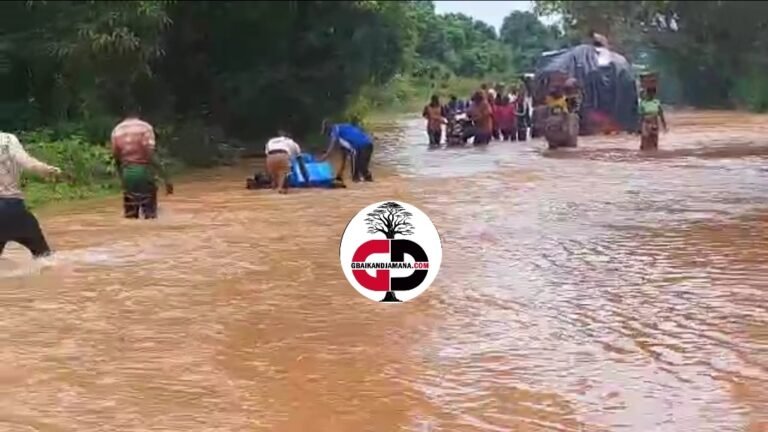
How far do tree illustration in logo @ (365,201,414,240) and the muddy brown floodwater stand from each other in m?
0.80

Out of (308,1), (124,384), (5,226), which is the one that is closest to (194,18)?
(308,1)

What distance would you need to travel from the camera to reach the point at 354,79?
84.2 feet

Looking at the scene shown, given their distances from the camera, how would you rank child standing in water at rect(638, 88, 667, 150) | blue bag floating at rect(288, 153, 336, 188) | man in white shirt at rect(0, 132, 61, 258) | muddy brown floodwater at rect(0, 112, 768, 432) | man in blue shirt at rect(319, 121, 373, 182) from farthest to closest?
child standing in water at rect(638, 88, 667, 150) < man in blue shirt at rect(319, 121, 373, 182) < blue bag floating at rect(288, 153, 336, 188) < man in white shirt at rect(0, 132, 61, 258) < muddy brown floodwater at rect(0, 112, 768, 432)

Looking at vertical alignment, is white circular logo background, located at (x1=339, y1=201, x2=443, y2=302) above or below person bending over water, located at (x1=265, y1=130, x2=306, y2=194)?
above

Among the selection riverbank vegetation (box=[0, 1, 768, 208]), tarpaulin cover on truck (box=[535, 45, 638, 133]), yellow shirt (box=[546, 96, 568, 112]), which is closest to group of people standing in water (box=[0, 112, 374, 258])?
riverbank vegetation (box=[0, 1, 768, 208])

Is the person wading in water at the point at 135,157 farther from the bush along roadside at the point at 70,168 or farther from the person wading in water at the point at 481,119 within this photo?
the person wading in water at the point at 481,119

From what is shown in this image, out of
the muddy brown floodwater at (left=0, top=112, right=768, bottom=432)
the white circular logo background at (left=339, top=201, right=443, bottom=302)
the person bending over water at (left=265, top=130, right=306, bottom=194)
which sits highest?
the white circular logo background at (left=339, top=201, right=443, bottom=302)

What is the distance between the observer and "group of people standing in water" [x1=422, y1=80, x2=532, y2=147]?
2581cm

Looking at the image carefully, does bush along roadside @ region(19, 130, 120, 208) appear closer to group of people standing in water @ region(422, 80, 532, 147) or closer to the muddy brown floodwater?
the muddy brown floodwater

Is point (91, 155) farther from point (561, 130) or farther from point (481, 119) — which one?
point (481, 119)

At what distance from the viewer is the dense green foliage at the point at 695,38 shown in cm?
4350

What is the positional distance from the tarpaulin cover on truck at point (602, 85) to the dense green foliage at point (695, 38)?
14.0 m

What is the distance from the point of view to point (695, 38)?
→ 46.3 metres

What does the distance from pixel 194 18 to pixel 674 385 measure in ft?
60.4
